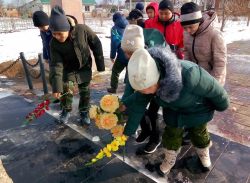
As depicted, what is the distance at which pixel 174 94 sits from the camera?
6.23ft

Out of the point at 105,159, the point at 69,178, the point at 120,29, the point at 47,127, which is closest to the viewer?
the point at 69,178

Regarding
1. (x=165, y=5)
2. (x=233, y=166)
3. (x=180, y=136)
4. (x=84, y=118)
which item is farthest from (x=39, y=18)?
(x=233, y=166)

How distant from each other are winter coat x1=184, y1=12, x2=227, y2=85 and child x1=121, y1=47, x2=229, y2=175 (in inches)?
21.5

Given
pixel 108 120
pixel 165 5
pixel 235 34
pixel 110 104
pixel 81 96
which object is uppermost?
pixel 165 5

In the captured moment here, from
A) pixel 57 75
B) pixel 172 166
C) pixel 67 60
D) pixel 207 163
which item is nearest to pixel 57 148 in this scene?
pixel 57 75

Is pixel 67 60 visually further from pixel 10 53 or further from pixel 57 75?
pixel 10 53

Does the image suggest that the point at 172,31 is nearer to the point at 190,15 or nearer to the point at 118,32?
the point at 190,15

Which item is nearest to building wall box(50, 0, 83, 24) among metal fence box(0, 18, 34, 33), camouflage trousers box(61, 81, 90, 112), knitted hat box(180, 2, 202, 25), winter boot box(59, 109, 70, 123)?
camouflage trousers box(61, 81, 90, 112)

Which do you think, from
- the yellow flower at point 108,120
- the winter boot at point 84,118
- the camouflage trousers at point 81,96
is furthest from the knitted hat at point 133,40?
the winter boot at point 84,118

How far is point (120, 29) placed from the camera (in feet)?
14.7

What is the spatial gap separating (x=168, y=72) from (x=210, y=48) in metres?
1.12

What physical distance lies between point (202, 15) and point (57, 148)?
2.41 metres

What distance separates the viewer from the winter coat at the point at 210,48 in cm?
261

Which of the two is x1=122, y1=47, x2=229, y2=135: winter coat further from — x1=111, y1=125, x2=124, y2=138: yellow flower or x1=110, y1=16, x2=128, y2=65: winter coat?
x1=110, y1=16, x2=128, y2=65: winter coat
